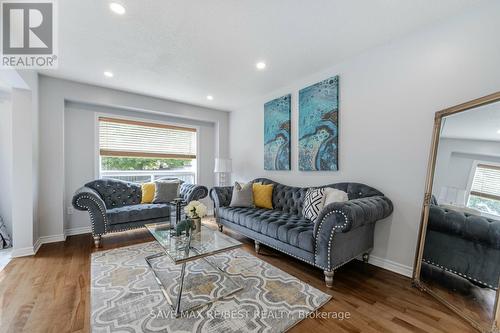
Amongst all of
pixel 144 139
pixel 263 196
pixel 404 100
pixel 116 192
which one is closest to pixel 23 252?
pixel 116 192

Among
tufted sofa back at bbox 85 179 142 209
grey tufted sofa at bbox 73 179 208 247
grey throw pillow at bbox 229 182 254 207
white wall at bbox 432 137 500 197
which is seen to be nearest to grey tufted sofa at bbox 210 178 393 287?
grey throw pillow at bbox 229 182 254 207

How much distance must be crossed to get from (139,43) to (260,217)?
2530mm

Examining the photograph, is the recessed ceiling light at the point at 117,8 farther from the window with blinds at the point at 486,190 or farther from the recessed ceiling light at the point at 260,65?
the window with blinds at the point at 486,190

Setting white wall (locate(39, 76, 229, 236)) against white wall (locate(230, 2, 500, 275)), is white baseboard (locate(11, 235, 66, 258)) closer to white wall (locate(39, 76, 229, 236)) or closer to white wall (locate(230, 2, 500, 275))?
white wall (locate(39, 76, 229, 236))

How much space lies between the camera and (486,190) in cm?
163

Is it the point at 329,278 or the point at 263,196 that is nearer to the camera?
the point at 329,278

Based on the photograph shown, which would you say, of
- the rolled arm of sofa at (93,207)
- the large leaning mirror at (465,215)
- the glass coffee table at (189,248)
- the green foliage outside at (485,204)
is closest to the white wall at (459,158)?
the large leaning mirror at (465,215)

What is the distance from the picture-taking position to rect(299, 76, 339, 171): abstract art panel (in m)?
2.89

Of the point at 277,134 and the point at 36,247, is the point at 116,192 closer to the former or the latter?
the point at 36,247

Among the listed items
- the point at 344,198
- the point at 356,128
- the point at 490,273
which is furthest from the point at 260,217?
the point at 490,273

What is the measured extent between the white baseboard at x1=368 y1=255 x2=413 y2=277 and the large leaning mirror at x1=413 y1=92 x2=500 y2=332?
18cm

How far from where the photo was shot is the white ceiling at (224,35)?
1.83m

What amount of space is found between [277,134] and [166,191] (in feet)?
7.40

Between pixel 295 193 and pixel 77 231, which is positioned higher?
pixel 295 193
